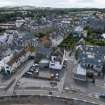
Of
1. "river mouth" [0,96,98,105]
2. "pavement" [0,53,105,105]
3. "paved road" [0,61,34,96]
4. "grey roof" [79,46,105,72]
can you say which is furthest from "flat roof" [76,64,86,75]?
"paved road" [0,61,34,96]

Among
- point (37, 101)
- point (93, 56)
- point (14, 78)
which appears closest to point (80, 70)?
point (93, 56)

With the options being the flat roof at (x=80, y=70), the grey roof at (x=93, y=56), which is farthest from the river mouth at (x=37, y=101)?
the grey roof at (x=93, y=56)

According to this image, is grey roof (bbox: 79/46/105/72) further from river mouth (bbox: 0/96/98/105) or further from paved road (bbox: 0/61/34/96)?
river mouth (bbox: 0/96/98/105)

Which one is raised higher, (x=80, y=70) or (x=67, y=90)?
(x=80, y=70)

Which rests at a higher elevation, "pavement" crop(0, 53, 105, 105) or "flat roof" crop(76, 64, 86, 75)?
"flat roof" crop(76, 64, 86, 75)

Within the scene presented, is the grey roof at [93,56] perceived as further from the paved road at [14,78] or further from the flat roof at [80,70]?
the paved road at [14,78]

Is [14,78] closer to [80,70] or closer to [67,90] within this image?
[67,90]

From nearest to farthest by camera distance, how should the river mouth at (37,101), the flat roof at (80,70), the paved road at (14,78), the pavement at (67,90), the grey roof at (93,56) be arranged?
the river mouth at (37,101), the pavement at (67,90), the paved road at (14,78), the flat roof at (80,70), the grey roof at (93,56)

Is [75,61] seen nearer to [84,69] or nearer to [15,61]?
[84,69]
